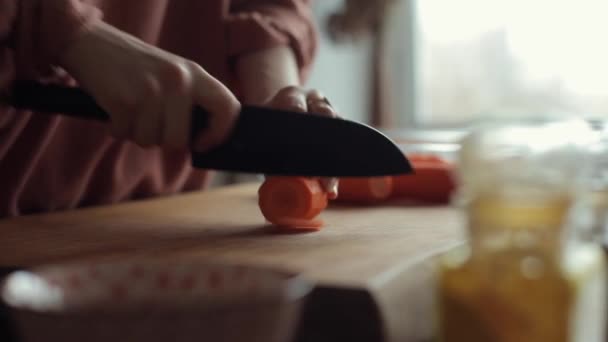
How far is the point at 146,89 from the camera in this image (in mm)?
654

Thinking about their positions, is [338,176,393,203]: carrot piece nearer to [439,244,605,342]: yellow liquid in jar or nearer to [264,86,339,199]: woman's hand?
[264,86,339,199]: woman's hand

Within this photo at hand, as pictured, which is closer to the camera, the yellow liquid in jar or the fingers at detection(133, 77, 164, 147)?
the yellow liquid in jar

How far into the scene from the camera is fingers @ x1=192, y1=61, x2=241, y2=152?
66cm

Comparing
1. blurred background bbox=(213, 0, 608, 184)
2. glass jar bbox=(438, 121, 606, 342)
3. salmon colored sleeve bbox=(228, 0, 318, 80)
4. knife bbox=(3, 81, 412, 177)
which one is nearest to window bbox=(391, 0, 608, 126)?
blurred background bbox=(213, 0, 608, 184)

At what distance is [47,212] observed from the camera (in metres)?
0.92

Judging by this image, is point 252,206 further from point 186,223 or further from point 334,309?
point 334,309

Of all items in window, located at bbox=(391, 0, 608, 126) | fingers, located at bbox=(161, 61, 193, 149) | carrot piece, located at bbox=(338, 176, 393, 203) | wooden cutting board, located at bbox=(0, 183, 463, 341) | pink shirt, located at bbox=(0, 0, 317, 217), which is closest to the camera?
wooden cutting board, located at bbox=(0, 183, 463, 341)

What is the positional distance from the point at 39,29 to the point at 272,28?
372 millimetres

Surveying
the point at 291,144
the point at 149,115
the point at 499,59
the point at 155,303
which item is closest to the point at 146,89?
the point at 149,115

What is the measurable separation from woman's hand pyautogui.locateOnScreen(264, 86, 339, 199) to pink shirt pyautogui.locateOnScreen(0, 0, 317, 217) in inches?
7.2

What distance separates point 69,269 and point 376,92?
1575 mm

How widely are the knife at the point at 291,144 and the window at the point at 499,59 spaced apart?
99cm

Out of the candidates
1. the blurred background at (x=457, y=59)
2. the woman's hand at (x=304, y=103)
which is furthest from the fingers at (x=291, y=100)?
the blurred background at (x=457, y=59)

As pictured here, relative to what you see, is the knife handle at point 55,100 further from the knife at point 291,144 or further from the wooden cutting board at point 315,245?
the wooden cutting board at point 315,245
